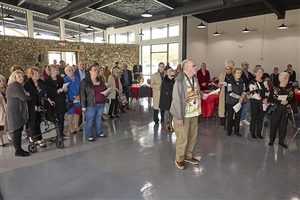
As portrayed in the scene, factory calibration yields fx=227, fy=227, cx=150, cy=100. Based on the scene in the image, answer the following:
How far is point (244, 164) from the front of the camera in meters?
3.54

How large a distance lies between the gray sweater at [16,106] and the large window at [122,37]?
12.4 meters

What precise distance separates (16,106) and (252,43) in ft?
36.2

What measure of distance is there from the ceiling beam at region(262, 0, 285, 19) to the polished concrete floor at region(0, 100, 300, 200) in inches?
252

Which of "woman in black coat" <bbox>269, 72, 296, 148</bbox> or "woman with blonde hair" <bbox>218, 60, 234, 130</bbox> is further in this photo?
"woman with blonde hair" <bbox>218, 60, 234, 130</bbox>

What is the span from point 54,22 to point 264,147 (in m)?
13.6

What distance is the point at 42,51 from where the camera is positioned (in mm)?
10867

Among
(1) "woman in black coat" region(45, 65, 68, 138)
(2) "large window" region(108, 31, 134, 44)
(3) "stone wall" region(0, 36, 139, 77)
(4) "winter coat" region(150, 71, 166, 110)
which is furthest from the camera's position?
(2) "large window" region(108, 31, 134, 44)

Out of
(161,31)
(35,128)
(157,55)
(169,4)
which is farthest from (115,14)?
(35,128)

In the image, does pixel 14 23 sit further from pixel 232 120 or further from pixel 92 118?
pixel 232 120

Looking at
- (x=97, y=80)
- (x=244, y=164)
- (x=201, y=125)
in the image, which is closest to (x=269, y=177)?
(x=244, y=164)

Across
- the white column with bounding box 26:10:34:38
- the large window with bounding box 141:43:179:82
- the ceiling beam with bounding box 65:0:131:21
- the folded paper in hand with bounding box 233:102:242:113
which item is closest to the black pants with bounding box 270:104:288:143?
the folded paper in hand with bounding box 233:102:242:113

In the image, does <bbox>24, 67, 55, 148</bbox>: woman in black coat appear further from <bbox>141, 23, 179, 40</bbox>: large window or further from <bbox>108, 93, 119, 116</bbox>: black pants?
<bbox>141, 23, 179, 40</bbox>: large window

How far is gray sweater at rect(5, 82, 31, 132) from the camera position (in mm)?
3527

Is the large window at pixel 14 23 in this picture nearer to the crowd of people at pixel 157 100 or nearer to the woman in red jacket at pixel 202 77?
the crowd of people at pixel 157 100
